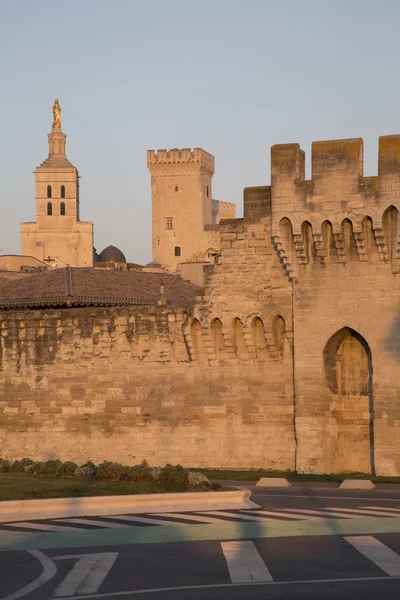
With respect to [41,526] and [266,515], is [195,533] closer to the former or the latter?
[266,515]

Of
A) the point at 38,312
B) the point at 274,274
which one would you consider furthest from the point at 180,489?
the point at 38,312

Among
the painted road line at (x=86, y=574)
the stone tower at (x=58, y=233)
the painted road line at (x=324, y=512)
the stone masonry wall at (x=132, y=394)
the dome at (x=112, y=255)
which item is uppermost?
the stone tower at (x=58, y=233)

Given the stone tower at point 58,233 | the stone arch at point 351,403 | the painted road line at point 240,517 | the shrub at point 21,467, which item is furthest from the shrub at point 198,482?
the stone tower at point 58,233

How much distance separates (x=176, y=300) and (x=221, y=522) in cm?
2907

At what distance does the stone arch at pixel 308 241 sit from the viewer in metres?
33.3

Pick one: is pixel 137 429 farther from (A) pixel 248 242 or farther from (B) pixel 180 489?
(B) pixel 180 489

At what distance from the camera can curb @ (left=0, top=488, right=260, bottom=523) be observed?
904 inches

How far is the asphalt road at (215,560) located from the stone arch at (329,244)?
34.8ft

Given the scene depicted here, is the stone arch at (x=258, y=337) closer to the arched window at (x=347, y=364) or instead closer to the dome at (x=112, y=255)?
the arched window at (x=347, y=364)

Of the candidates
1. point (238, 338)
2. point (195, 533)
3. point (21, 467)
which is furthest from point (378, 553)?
point (238, 338)

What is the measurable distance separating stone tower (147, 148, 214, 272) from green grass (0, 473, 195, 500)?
127531 mm

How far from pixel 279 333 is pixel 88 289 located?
14883 millimetres

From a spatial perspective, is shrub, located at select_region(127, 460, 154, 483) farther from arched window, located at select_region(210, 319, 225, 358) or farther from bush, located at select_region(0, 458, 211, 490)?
arched window, located at select_region(210, 319, 225, 358)

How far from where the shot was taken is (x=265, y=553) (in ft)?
60.1
